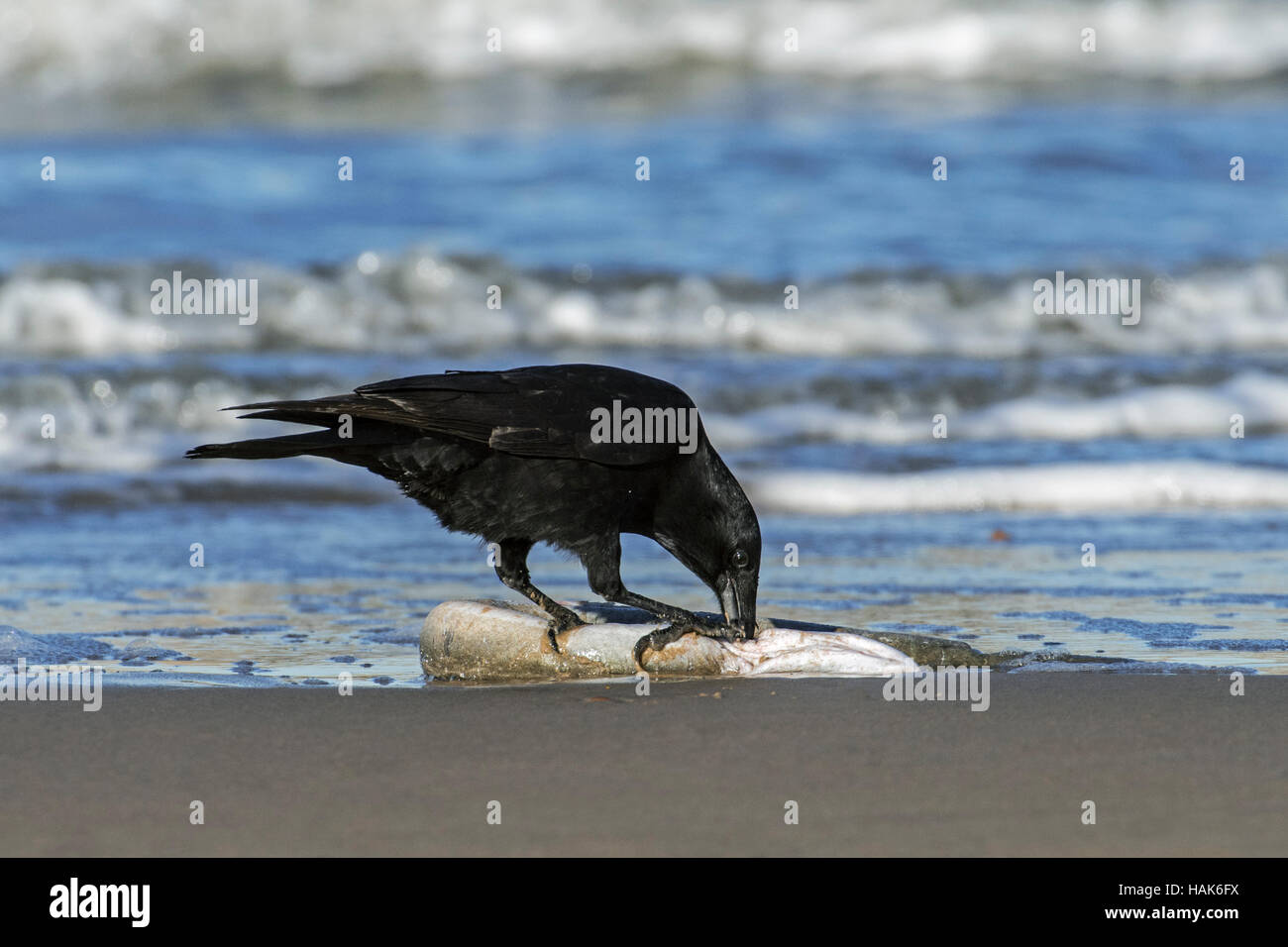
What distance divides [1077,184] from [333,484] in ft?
28.2

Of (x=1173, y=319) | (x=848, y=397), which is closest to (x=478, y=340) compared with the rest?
(x=848, y=397)

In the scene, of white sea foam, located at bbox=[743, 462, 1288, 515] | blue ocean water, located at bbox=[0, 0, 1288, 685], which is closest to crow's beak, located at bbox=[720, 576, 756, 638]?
blue ocean water, located at bbox=[0, 0, 1288, 685]

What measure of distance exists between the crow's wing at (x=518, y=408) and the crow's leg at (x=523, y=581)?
0.40 meters

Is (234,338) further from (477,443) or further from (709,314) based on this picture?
(477,443)

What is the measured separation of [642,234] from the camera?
12430mm

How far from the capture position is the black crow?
167 inches

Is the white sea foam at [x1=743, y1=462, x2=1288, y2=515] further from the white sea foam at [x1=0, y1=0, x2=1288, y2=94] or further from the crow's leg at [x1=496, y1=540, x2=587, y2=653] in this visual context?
the white sea foam at [x1=0, y1=0, x2=1288, y2=94]

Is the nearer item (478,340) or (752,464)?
(752,464)

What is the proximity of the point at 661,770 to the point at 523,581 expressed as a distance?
1353mm

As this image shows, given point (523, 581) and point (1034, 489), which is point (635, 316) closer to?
point (1034, 489)

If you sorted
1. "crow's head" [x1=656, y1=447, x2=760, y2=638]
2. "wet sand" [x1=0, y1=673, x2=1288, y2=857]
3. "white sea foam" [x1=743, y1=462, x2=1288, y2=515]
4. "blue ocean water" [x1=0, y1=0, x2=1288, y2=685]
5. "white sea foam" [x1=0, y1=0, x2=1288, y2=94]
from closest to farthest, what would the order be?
"wet sand" [x1=0, y1=673, x2=1288, y2=857], "crow's head" [x1=656, y1=447, x2=760, y2=638], "blue ocean water" [x1=0, y1=0, x2=1288, y2=685], "white sea foam" [x1=743, y1=462, x2=1288, y2=515], "white sea foam" [x1=0, y1=0, x2=1288, y2=94]

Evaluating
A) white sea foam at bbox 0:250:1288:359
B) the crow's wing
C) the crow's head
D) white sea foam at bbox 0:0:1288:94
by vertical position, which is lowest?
the crow's head

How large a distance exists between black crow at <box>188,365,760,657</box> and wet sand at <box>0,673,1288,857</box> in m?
0.39
